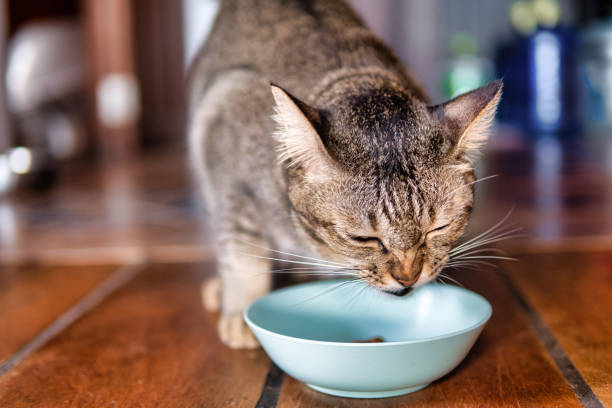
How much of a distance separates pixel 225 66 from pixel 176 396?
894mm

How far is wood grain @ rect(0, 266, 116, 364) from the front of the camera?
1.18 meters

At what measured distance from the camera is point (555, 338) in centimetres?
106

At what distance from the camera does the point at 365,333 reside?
42.3 inches

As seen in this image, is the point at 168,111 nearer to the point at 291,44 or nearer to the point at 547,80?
the point at 547,80

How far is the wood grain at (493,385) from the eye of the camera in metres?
0.85

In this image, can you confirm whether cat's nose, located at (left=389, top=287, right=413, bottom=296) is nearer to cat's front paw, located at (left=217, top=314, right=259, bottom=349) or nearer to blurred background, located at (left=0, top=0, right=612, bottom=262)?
cat's front paw, located at (left=217, top=314, right=259, bottom=349)

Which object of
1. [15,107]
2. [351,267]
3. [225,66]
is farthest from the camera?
[15,107]

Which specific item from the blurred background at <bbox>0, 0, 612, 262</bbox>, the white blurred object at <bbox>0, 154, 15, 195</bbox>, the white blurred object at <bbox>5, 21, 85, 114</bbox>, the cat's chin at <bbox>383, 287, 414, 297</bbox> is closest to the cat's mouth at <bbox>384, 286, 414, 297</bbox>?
the cat's chin at <bbox>383, 287, 414, 297</bbox>

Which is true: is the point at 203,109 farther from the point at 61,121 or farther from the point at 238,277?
the point at 61,121

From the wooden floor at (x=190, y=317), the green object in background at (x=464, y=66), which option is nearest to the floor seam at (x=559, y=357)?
the wooden floor at (x=190, y=317)

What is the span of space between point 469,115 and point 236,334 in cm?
53

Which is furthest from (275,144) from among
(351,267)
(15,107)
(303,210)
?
(15,107)

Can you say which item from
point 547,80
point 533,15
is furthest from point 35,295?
point 533,15

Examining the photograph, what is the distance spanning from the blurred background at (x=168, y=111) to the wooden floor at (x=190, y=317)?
0.02m
